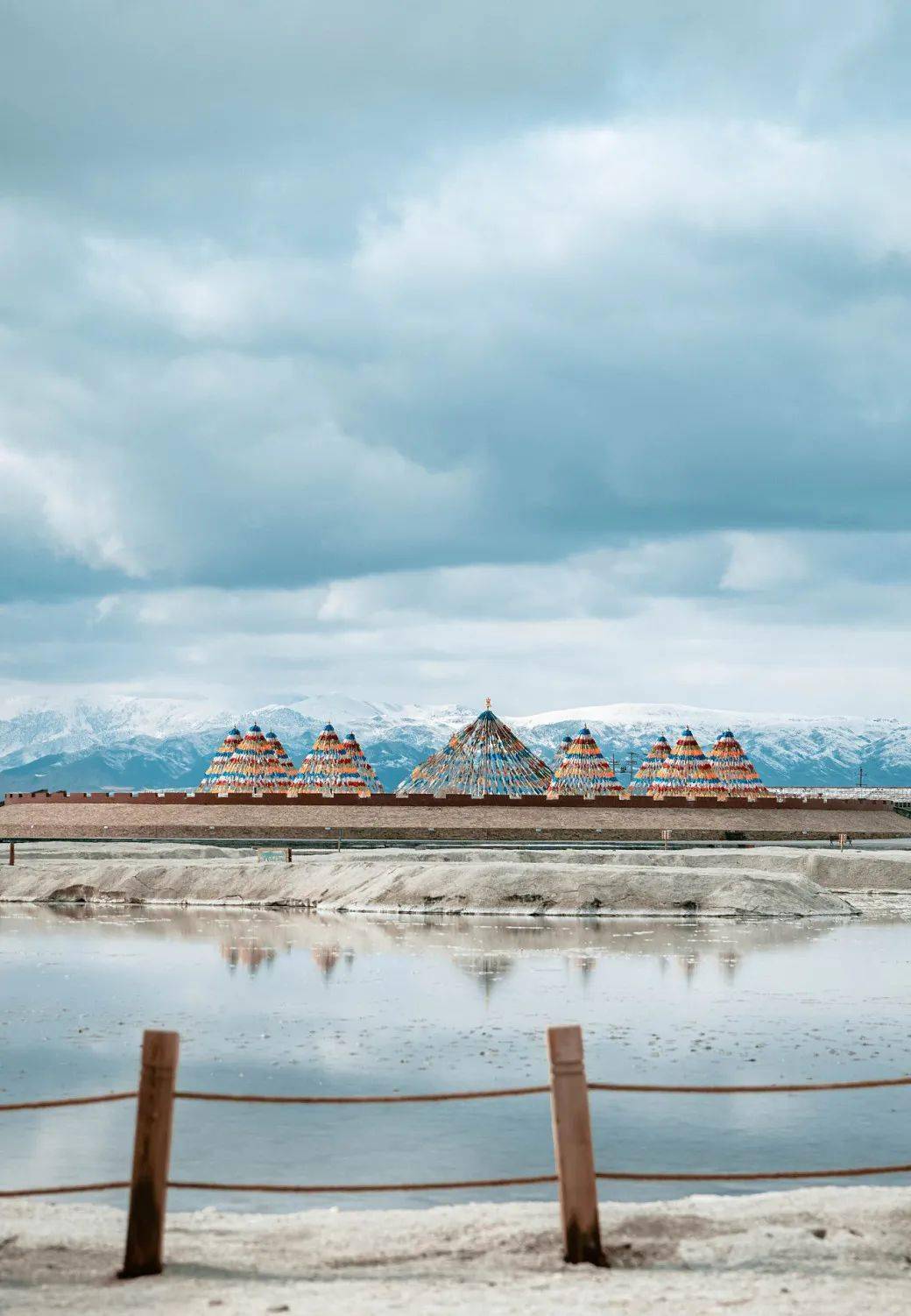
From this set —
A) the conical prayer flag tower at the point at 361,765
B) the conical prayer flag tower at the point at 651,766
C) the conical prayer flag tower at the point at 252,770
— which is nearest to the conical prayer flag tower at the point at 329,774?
the conical prayer flag tower at the point at 361,765

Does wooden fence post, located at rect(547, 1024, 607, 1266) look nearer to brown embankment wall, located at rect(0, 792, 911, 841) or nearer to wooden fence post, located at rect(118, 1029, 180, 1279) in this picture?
wooden fence post, located at rect(118, 1029, 180, 1279)

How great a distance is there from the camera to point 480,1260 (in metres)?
9.48

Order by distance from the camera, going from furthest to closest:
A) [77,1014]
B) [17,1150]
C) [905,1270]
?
[77,1014]
[17,1150]
[905,1270]

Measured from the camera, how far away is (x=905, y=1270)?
9.40m

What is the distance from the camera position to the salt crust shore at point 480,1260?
845 cm

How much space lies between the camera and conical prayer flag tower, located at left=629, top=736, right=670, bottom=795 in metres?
92.3

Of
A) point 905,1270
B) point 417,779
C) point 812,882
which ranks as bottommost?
point 905,1270

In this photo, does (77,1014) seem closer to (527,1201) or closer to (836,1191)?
(527,1201)

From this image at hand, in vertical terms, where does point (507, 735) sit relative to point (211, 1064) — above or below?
above

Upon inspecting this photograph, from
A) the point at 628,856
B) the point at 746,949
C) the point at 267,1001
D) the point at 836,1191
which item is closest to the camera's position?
the point at 836,1191

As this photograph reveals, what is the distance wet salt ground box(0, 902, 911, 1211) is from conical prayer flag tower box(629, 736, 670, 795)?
56.0 metres

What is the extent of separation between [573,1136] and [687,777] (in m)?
77.5

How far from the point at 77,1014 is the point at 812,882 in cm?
2766

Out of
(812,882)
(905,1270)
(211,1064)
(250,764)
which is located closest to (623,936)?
(812,882)
